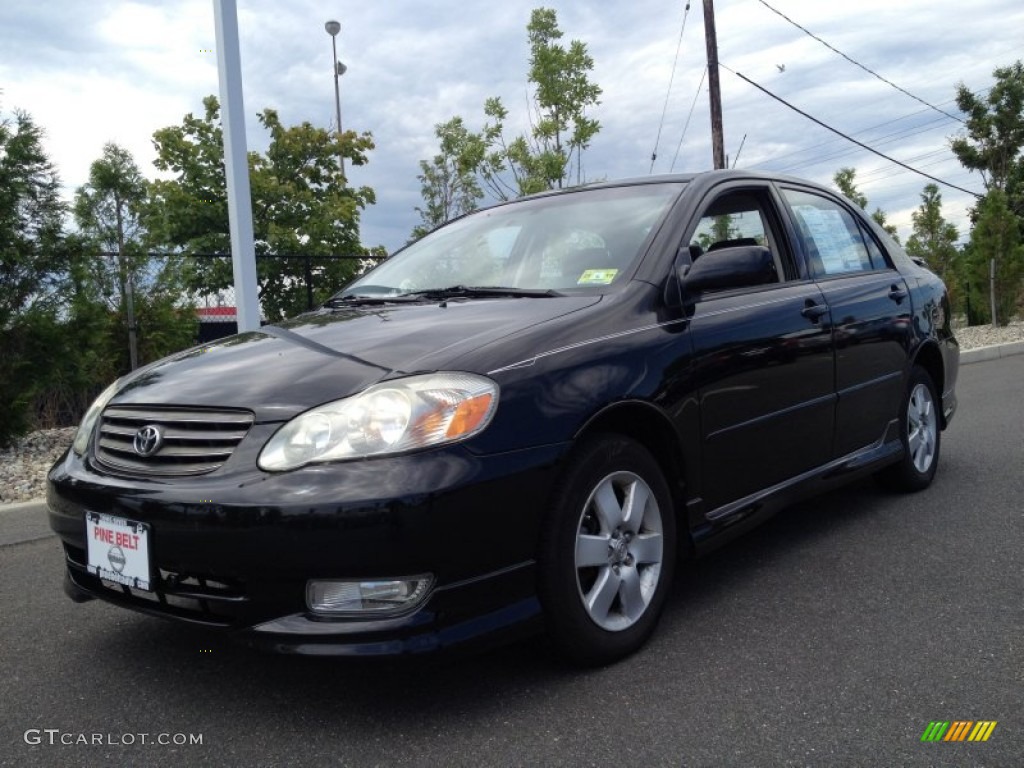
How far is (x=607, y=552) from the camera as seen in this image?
262cm

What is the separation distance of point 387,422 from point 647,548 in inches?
38.0

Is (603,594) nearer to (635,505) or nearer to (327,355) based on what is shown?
(635,505)

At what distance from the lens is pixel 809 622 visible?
9.75 ft

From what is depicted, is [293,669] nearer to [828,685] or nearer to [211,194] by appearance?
[828,685]

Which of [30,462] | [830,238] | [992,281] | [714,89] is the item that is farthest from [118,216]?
[992,281]

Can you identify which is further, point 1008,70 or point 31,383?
point 1008,70

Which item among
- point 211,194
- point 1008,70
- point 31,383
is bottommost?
point 31,383

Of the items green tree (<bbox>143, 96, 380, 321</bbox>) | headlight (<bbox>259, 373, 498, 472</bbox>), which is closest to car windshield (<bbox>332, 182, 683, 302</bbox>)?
headlight (<bbox>259, 373, 498, 472</bbox>)

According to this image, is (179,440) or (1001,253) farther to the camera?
(1001,253)

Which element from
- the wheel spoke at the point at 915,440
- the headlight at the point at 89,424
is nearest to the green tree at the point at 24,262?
the headlight at the point at 89,424

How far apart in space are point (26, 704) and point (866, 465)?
343cm

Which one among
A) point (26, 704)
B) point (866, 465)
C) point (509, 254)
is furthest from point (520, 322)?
point (866, 465)

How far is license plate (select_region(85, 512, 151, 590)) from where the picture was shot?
2.36 meters

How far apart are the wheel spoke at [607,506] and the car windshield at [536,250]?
2.50 feet
